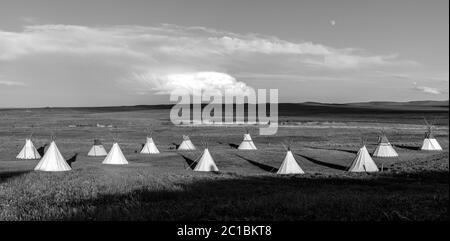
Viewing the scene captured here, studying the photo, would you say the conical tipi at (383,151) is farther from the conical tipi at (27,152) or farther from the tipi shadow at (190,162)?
the conical tipi at (27,152)

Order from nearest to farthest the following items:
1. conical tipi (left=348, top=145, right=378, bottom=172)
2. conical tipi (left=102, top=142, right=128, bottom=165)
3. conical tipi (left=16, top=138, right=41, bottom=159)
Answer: conical tipi (left=348, top=145, right=378, bottom=172) → conical tipi (left=102, top=142, right=128, bottom=165) → conical tipi (left=16, top=138, right=41, bottom=159)

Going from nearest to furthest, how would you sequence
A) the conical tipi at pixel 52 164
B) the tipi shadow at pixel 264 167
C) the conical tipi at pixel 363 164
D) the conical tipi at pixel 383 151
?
the conical tipi at pixel 52 164
the conical tipi at pixel 363 164
the tipi shadow at pixel 264 167
the conical tipi at pixel 383 151

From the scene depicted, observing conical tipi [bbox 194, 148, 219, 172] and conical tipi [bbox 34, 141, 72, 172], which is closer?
conical tipi [bbox 34, 141, 72, 172]

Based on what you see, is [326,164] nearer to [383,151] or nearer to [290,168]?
[383,151]

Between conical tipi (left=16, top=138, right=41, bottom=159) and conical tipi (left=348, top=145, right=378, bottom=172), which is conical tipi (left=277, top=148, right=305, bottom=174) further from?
conical tipi (left=16, top=138, right=41, bottom=159)

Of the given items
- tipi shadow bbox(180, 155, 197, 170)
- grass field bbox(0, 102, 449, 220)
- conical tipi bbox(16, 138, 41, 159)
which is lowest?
grass field bbox(0, 102, 449, 220)

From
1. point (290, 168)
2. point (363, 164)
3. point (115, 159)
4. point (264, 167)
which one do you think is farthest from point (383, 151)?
point (115, 159)

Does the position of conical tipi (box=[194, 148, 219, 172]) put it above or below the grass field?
above
